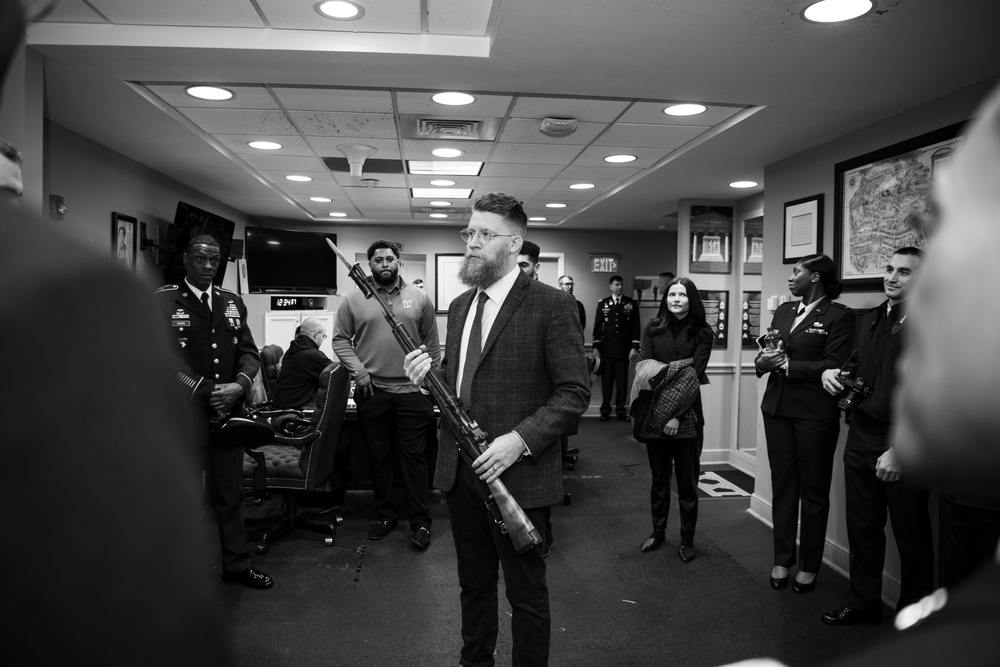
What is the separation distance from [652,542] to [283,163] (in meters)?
4.21

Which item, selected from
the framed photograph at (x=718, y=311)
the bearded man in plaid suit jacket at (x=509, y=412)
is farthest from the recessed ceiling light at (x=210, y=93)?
the framed photograph at (x=718, y=311)

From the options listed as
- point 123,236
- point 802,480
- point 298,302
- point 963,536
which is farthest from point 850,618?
point 298,302

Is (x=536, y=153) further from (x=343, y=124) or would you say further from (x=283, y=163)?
(x=283, y=163)

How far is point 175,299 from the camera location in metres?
3.00

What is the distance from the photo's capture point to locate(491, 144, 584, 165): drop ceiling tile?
450cm

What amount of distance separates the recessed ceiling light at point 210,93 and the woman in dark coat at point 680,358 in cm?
281

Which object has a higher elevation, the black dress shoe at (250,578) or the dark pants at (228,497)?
the dark pants at (228,497)

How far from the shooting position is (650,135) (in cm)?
415

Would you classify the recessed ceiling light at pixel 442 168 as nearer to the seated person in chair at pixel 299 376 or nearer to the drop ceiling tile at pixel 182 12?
the seated person in chair at pixel 299 376

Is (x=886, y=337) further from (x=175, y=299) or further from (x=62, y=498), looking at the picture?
(x=175, y=299)

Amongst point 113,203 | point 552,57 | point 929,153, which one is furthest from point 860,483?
point 113,203

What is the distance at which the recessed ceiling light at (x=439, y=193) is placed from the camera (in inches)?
249

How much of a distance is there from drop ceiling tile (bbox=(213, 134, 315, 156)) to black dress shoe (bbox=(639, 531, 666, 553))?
368 cm

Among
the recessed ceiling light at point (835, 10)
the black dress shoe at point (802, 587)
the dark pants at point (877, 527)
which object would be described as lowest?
the black dress shoe at point (802, 587)
